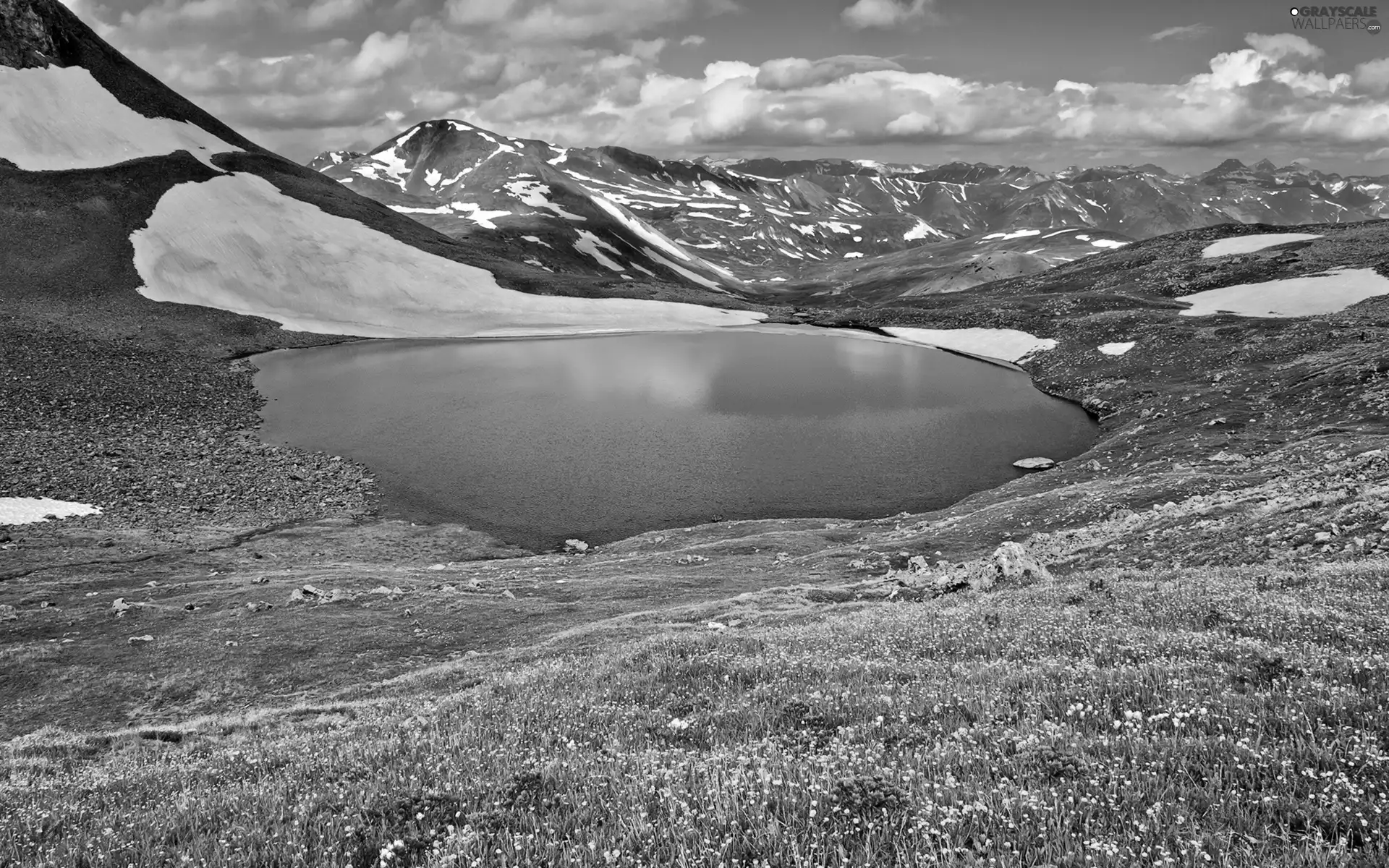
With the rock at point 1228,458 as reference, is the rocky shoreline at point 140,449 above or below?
above

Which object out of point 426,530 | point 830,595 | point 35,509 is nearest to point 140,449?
point 35,509

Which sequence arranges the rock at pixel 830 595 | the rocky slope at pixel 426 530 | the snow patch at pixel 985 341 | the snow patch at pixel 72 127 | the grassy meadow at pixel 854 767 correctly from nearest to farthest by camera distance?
the grassy meadow at pixel 854 767
the rocky slope at pixel 426 530
the rock at pixel 830 595
the snow patch at pixel 985 341
the snow patch at pixel 72 127

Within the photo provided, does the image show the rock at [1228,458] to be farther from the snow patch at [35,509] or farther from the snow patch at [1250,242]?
the snow patch at [1250,242]

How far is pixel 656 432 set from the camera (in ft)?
228

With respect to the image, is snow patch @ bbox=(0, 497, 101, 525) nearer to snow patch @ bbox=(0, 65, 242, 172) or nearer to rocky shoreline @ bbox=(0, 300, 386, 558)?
rocky shoreline @ bbox=(0, 300, 386, 558)

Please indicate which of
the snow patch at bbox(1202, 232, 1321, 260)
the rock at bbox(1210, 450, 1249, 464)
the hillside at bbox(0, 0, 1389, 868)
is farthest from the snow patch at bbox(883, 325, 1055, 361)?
the rock at bbox(1210, 450, 1249, 464)

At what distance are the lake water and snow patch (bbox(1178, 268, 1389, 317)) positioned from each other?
37.6 m

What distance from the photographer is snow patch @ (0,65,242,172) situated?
13238 cm

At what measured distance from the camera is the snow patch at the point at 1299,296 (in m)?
103

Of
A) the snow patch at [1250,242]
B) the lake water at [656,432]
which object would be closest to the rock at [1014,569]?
the lake water at [656,432]

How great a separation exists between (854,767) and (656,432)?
62.6 metres

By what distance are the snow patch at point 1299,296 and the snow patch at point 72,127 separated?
189 metres

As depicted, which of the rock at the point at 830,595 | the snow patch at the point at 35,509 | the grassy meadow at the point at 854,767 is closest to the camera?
the grassy meadow at the point at 854,767

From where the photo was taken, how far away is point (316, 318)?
445 ft
